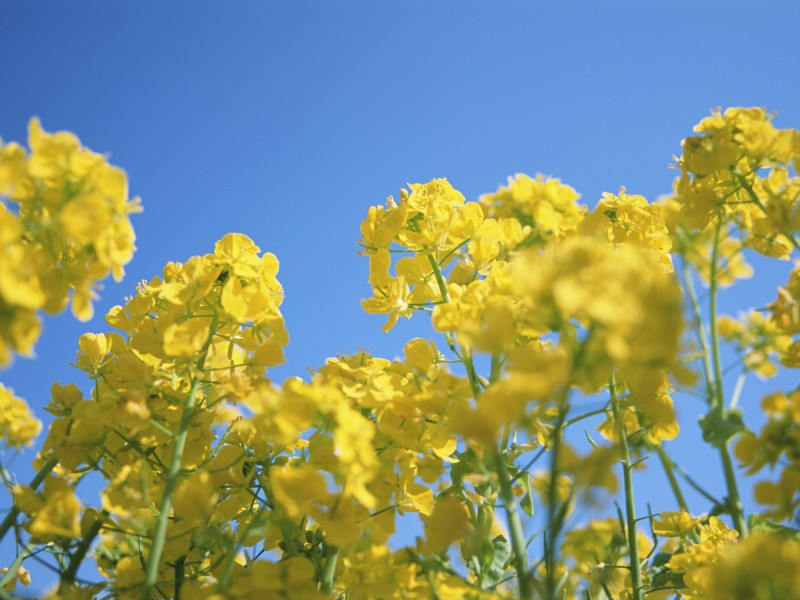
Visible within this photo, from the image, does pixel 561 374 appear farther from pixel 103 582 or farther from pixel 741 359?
pixel 103 582

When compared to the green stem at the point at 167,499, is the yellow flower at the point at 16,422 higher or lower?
higher

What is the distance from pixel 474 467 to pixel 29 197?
1027mm

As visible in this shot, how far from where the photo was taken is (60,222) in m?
1.11

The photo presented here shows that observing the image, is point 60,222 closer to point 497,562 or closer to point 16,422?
point 16,422

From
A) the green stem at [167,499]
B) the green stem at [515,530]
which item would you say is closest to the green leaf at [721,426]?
the green stem at [515,530]

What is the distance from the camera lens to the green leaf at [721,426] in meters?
1.32

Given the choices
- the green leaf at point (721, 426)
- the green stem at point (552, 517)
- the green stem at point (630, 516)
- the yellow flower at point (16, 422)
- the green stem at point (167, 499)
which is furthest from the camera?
the yellow flower at point (16, 422)

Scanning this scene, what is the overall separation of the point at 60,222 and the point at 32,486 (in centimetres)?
76

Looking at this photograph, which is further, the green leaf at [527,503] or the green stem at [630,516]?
the green leaf at [527,503]

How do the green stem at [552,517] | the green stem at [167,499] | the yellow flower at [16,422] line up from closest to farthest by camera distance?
the green stem at [552,517]
the green stem at [167,499]
the yellow flower at [16,422]

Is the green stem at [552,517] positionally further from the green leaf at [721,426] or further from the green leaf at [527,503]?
the green leaf at [527,503]

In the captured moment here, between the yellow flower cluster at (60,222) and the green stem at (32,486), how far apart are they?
49 centimetres

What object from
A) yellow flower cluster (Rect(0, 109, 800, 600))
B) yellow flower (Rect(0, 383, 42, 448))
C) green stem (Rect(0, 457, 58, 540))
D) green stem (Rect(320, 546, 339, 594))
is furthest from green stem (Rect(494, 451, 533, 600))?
yellow flower (Rect(0, 383, 42, 448))

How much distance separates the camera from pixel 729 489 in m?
1.38
